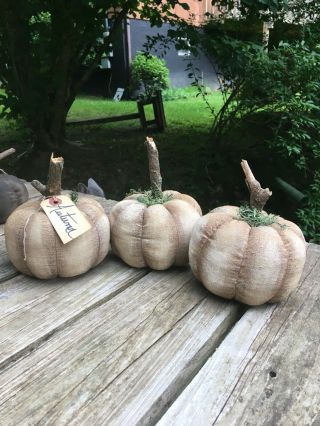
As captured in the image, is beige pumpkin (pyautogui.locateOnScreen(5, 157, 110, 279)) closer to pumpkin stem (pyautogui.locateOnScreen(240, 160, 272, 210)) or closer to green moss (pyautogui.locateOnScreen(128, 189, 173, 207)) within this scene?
green moss (pyautogui.locateOnScreen(128, 189, 173, 207))

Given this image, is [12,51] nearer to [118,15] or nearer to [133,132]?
[118,15]

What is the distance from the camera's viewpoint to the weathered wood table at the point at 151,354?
827 mm

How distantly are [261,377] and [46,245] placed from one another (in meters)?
0.68

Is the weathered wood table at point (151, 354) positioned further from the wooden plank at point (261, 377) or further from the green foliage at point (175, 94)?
the green foliage at point (175, 94)

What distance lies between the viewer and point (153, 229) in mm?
1293

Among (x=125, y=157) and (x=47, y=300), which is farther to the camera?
(x=125, y=157)

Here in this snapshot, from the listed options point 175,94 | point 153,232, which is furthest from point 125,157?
point 175,94

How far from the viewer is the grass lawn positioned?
14.7 ft

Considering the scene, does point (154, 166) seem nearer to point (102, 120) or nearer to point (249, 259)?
point (249, 259)

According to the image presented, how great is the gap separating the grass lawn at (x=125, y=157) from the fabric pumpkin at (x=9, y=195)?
8.11ft

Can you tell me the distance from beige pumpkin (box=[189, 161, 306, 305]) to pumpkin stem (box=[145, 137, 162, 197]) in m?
0.25

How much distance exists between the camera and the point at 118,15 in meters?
4.70

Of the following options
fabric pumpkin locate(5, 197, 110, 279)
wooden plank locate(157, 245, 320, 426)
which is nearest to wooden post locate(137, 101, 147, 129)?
fabric pumpkin locate(5, 197, 110, 279)

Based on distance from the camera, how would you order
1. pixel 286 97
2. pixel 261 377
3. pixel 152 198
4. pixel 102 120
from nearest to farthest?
pixel 261 377, pixel 152 198, pixel 286 97, pixel 102 120
